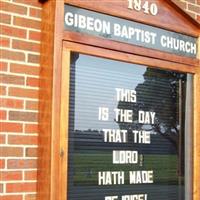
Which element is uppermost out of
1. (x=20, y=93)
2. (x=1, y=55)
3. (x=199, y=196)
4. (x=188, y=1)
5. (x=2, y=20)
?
(x=188, y=1)

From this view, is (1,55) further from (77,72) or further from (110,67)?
(110,67)

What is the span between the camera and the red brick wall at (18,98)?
3.35 metres

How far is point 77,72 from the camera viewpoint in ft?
11.9

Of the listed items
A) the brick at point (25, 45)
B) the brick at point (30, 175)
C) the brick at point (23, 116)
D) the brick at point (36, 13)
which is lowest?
the brick at point (30, 175)

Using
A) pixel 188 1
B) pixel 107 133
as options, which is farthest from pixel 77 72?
pixel 188 1

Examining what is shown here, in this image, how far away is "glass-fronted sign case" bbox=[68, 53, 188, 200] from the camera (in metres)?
3.64

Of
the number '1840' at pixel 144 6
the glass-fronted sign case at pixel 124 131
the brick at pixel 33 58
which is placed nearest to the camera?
the brick at pixel 33 58

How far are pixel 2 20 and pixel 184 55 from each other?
1.66m

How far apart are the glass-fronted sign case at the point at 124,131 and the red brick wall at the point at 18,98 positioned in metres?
0.27

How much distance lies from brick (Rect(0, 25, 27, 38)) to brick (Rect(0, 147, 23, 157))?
0.74m

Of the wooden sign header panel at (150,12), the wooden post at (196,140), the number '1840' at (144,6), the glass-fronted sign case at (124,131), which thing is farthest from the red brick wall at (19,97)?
the wooden post at (196,140)

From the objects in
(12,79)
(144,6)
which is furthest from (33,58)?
(144,6)

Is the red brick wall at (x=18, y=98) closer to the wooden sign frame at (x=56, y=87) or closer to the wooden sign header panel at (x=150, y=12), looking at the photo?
the wooden sign frame at (x=56, y=87)

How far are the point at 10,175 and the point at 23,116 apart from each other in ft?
1.29
